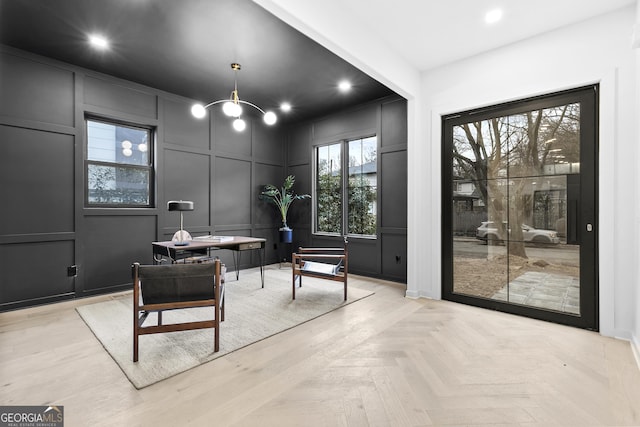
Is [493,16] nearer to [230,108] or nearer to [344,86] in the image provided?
[344,86]

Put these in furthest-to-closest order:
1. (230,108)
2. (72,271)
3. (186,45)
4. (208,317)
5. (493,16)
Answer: (72,271) → (230,108) → (186,45) → (208,317) → (493,16)

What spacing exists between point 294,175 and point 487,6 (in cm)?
409

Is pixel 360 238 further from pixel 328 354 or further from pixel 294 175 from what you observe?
pixel 328 354

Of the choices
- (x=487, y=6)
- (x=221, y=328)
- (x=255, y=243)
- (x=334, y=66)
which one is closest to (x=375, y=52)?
(x=334, y=66)

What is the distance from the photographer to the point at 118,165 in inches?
160

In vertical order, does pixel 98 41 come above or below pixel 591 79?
above

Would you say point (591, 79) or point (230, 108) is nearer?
point (591, 79)

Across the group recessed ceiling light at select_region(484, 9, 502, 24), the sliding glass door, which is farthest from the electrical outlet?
recessed ceiling light at select_region(484, 9, 502, 24)

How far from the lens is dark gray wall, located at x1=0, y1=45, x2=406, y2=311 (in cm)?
325

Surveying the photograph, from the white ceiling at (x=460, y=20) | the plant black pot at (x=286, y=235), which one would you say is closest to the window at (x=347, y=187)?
the plant black pot at (x=286, y=235)

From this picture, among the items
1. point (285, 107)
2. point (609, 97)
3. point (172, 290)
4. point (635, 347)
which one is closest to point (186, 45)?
point (285, 107)

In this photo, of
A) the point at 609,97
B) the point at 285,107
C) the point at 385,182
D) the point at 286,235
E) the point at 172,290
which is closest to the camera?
the point at 172,290

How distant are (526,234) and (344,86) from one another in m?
2.94

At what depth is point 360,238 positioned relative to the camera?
4.98 meters
